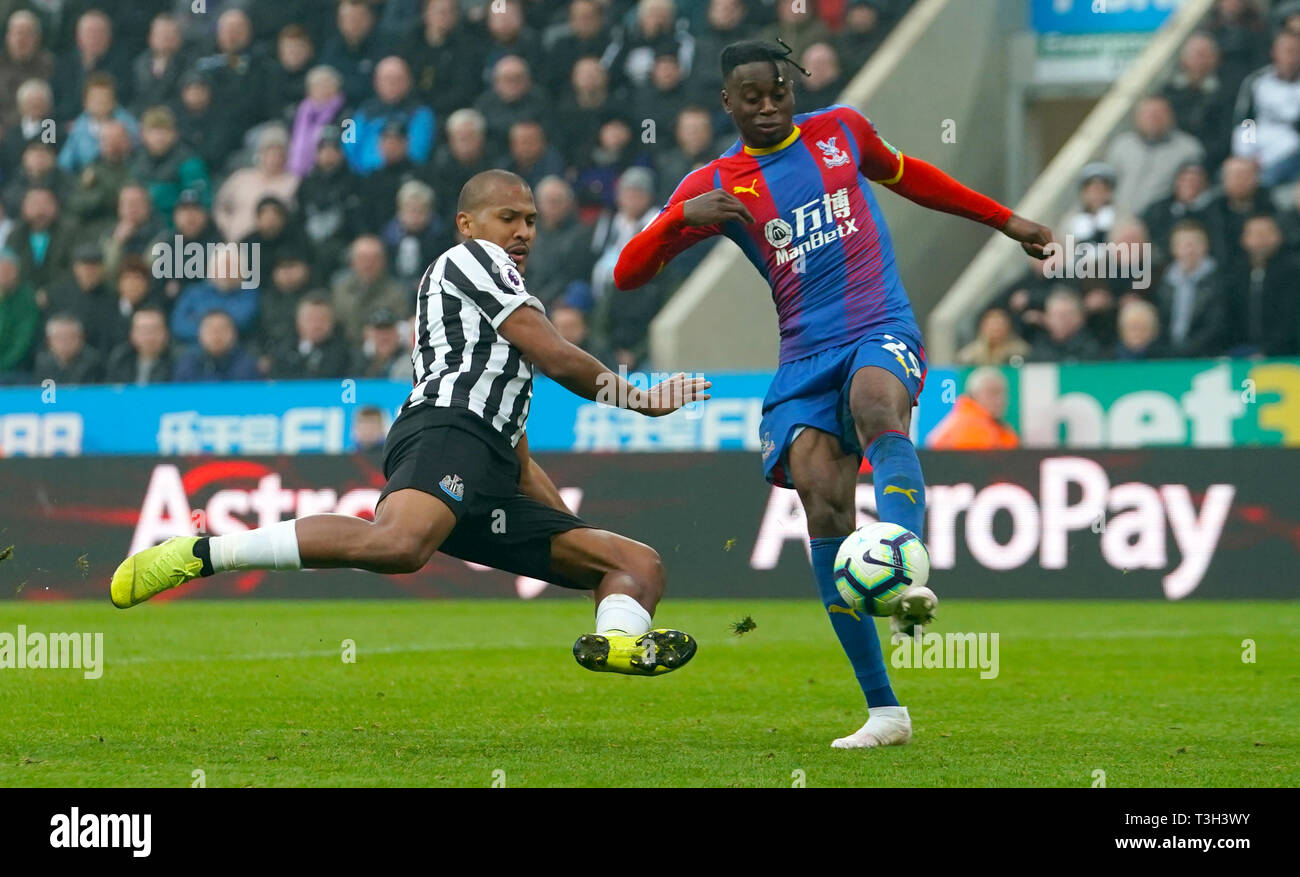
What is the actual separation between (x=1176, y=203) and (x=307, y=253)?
731 centimetres

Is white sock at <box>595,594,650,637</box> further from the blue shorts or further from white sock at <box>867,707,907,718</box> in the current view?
white sock at <box>867,707,907,718</box>

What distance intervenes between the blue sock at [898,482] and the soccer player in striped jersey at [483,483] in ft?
2.20

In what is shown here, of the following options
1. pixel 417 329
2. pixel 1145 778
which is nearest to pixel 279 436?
pixel 417 329

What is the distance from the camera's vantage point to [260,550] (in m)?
6.56

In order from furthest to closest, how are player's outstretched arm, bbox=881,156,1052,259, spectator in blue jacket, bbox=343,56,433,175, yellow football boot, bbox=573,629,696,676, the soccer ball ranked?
spectator in blue jacket, bbox=343,56,433,175 → player's outstretched arm, bbox=881,156,1052,259 → yellow football boot, bbox=573,629,696,676 → the soccer ball

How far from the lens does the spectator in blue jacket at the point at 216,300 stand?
16.7 meters

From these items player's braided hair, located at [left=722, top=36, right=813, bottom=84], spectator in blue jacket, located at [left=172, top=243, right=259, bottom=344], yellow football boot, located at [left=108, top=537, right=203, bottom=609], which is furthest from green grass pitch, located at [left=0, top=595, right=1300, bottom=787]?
spectator in blue jacket, located at [left=172, top=243, right=259, bottom=344]

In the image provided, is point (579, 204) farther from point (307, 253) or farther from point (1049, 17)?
point (1049, 17)

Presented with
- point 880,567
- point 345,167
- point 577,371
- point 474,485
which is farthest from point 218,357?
point 880,567

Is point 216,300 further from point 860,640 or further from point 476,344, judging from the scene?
point 860,640

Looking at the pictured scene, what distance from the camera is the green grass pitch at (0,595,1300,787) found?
A: 613cm

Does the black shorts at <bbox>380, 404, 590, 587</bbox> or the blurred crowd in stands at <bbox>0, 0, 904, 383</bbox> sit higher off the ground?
the blurred crowd in stands at <bbox>0, 0, 904, 383</bbox>

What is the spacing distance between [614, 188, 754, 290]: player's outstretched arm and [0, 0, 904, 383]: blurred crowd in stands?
7911 millimetres

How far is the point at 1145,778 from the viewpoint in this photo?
232 inches
